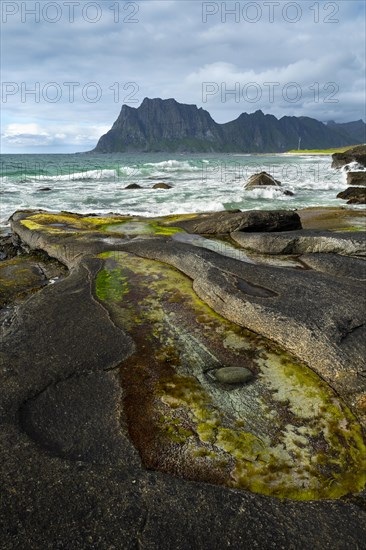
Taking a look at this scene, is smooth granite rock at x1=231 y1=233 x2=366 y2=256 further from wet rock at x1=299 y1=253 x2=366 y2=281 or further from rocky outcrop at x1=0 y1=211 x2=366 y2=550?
rocky outcrop at x1=0 y1=211 x2=366 y2=550

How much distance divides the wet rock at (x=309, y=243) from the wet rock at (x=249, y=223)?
7.72ft

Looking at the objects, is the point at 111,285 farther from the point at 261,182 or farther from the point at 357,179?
the point at 357,179

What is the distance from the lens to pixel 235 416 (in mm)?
5309

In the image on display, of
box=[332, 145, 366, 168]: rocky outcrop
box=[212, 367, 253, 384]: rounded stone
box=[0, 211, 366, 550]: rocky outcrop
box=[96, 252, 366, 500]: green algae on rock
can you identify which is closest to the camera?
box=[0, 211, 366, 550]: rocky outcrop

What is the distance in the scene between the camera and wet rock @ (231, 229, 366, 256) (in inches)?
508

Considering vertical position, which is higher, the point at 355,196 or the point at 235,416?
the point at 355,196

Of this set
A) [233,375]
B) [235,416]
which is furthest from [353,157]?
[235,416]

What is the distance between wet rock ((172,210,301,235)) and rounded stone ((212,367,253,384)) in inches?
437

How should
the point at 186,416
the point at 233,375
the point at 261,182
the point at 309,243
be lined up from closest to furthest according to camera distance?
the point at 186,416 < the point at 233,375 < the point at 309,243 < the point at 261,182

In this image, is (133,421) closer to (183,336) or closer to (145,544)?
(145,544)

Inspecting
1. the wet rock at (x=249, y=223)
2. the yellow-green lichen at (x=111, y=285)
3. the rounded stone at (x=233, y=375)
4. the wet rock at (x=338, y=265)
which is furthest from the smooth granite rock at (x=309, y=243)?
the rounded stone at (x=233, y=375)

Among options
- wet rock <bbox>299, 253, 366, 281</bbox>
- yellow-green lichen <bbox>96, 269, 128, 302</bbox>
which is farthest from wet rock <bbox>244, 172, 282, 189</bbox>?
yellow-green lichen <bbox>96, 269, 128, 302</bbox>

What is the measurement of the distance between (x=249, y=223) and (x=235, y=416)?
1257 cm

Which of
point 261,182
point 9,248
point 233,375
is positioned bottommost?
point 233,375
